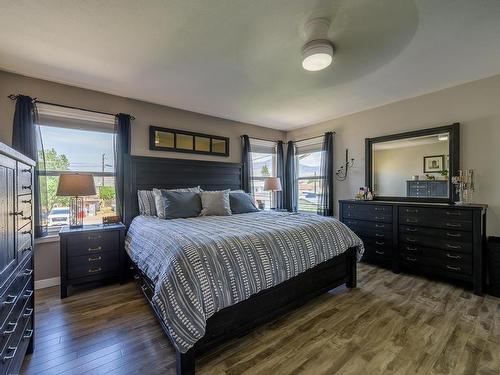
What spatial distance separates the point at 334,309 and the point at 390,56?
259cm

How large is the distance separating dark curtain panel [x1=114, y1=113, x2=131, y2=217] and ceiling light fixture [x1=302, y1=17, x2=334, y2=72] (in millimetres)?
2575

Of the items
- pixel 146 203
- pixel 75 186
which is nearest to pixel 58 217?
pixel 75 186

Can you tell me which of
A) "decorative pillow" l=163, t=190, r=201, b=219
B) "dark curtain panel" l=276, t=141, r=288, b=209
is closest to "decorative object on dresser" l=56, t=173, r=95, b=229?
"decorative pillow" l=163, t=190, r=201, b=219

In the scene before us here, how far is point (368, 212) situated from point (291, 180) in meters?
1.94

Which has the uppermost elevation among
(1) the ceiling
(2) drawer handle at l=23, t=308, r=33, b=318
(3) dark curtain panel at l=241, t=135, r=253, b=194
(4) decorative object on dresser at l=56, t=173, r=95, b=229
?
(1) the ceiling

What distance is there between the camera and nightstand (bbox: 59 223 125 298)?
260 cm

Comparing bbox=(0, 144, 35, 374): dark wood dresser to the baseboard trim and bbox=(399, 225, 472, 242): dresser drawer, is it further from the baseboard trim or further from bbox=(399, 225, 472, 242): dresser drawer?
bbox=(399, 225, 472, 242): dresser drawer

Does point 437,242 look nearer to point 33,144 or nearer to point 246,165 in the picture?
point 246,165

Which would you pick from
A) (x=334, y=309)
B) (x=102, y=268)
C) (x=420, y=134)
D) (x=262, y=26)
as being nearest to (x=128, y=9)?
(x=262, y=26)

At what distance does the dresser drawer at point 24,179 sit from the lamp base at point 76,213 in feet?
4.84

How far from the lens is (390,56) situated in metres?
2.35

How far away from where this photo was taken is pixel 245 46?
216 cm

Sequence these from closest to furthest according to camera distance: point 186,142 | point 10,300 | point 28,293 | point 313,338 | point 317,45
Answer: point 10,300, point 28,293, point 313,338, point 317,45, point 186,142

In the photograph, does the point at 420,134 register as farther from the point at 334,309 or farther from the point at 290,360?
the point at 290,360
